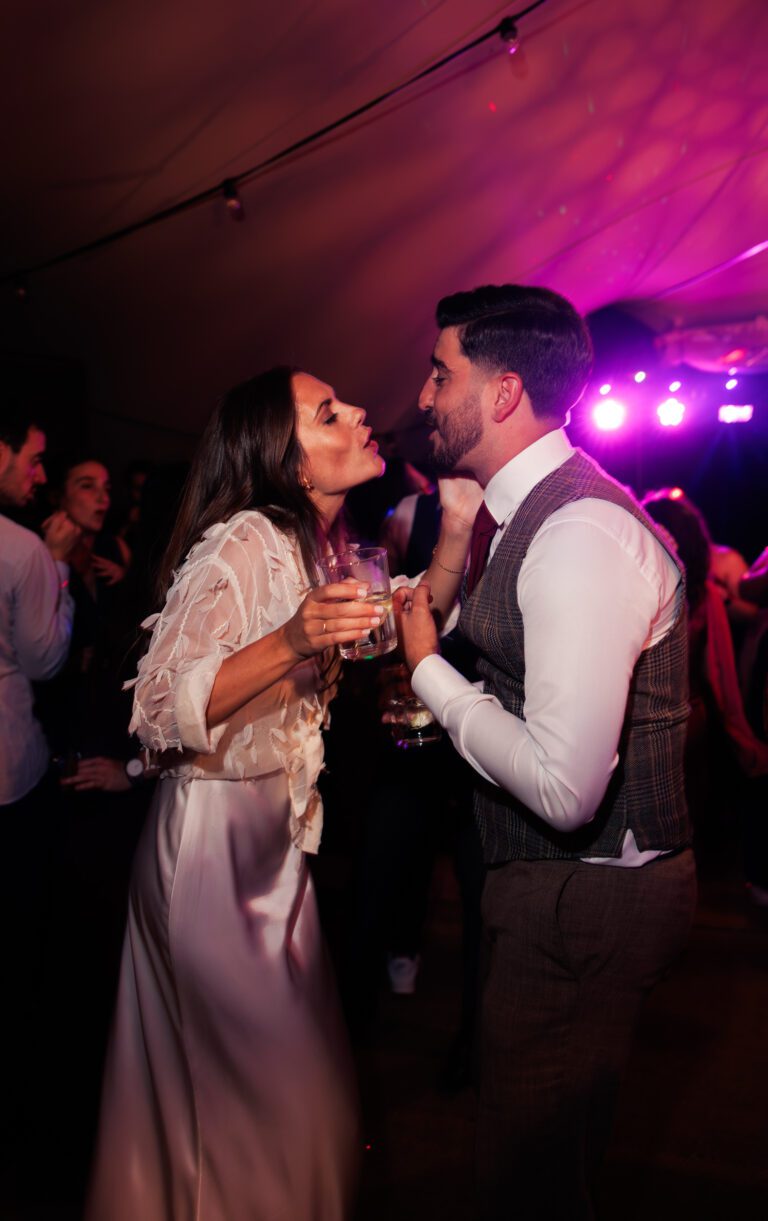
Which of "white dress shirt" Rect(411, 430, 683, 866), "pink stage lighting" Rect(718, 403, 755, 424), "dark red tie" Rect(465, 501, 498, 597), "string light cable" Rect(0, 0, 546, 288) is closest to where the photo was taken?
"white dress shirt" Rect(411, 430, 683, 866)

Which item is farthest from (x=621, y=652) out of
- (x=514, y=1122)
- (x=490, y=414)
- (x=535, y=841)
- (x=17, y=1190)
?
(x=17, y=1190)

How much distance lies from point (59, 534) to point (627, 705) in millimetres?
2511

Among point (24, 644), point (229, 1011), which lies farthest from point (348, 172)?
point (229, 1011)

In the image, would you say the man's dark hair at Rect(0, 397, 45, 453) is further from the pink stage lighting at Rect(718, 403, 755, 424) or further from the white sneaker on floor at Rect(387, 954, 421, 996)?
the pink stage lighting at Rect(718, 403, 755, 424)

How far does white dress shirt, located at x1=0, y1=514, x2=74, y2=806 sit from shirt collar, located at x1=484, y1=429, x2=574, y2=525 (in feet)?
5.49

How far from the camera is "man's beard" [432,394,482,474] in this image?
1.64 metres

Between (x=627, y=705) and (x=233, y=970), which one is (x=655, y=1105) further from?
(x=627, y=705)

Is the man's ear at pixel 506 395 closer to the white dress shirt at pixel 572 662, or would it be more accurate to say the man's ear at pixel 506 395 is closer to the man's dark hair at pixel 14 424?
the white dress shirt at pixel 572 662

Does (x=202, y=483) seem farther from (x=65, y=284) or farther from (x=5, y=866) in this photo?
(x=65, y=284)

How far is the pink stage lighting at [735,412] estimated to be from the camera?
286 inches

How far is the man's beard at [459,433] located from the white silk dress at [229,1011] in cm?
35

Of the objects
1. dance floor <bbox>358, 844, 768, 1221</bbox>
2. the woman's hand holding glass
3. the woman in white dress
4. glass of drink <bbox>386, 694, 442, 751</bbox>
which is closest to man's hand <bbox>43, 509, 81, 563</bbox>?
the woman in white dress

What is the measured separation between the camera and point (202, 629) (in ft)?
4.92

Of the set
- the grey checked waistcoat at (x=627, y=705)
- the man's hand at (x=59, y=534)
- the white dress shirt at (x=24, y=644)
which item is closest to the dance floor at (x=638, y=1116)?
the white dress shirt at (x=24, y=644)
